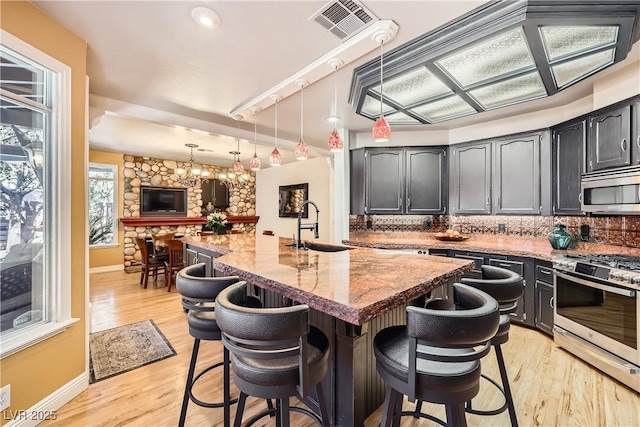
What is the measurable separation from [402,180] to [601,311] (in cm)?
260

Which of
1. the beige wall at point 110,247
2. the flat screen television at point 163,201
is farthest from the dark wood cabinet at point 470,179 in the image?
the beige wall at point 110,247

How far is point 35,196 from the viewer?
1928 mm

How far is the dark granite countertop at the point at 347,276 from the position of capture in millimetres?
1106

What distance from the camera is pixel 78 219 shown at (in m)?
2.08

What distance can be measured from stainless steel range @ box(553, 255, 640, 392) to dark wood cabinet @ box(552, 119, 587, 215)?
780 millimetres

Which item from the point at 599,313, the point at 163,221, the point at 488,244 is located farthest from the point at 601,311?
the point at 163,221

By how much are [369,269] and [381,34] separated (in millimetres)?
1661

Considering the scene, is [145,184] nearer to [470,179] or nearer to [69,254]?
[69,254]

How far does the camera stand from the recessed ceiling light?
1.80 m

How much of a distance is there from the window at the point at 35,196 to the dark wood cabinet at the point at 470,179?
4321mm

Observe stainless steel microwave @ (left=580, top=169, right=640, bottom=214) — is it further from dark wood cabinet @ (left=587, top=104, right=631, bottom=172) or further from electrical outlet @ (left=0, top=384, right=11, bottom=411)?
electrical outlet @ (left=0, top=384, right=11, bottom=411)

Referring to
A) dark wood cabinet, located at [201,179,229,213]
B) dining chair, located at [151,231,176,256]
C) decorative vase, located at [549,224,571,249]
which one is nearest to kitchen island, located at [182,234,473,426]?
decorative vase, located at [549,224,571,249]

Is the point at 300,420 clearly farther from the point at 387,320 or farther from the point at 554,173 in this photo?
the point at 554,173

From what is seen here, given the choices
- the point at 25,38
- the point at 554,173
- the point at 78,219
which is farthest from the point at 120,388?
the point at 554,173
